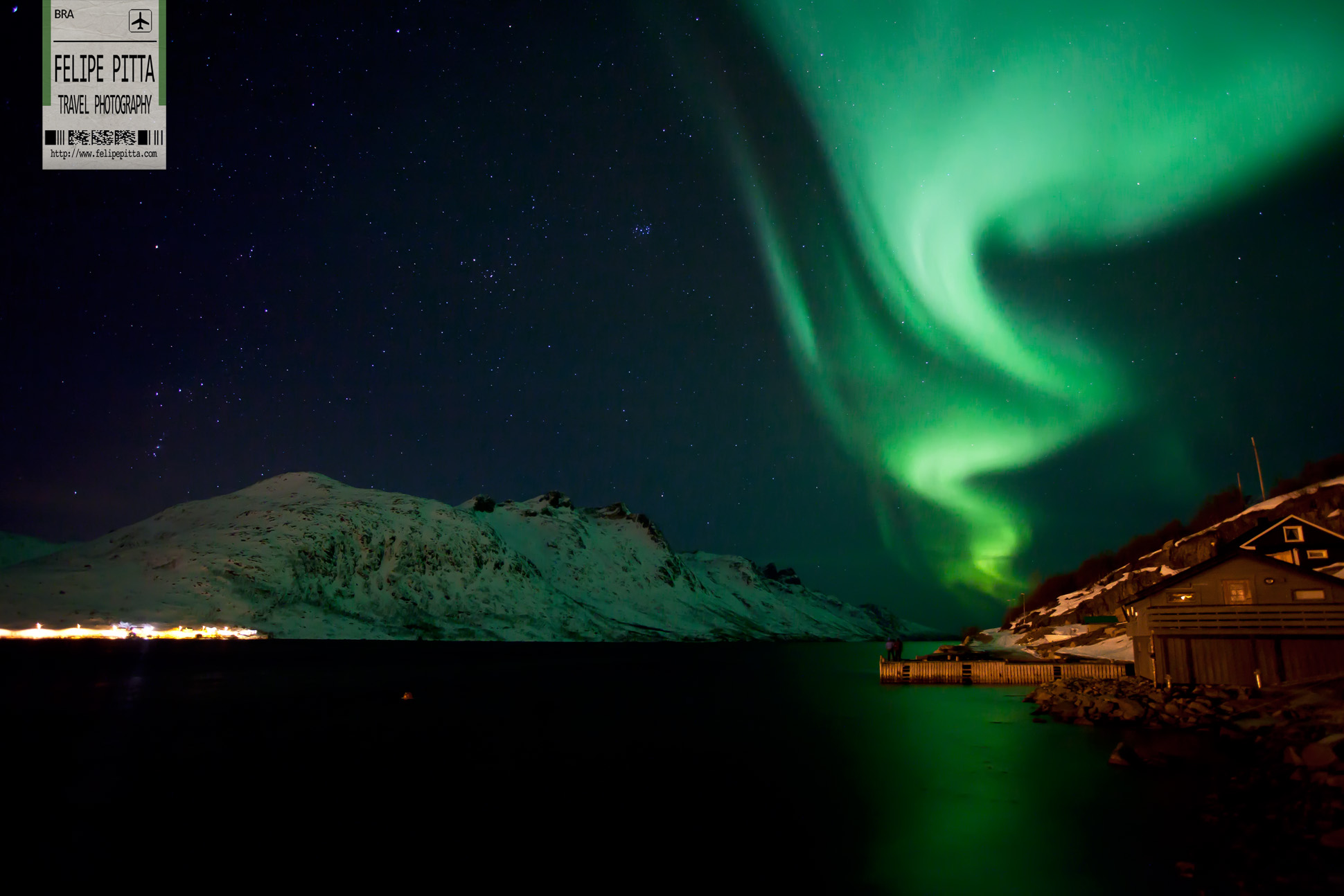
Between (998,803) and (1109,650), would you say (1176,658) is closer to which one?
(998,803)

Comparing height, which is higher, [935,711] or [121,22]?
[121,22]

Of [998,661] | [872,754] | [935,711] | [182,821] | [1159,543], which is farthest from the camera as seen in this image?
[1159,543]

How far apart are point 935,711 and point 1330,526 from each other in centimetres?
6121

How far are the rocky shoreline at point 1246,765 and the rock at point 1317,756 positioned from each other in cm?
3

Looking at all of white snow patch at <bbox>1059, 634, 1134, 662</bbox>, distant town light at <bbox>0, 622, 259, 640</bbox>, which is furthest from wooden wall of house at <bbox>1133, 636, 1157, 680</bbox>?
distant town light at <bbox>0, 622, 259, 640</bbox>

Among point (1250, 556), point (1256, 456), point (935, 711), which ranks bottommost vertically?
point (935, 711)

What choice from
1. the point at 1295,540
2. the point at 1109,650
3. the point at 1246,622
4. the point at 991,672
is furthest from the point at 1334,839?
the point at 1109,650

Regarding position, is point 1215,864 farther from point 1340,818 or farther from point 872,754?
point 872,754

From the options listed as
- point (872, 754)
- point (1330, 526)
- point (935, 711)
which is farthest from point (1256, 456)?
point (872, 754)

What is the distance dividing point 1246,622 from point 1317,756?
70.2 feet

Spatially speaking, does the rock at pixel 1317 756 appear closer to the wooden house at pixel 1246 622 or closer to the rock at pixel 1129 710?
the rock at pixel 1129 710

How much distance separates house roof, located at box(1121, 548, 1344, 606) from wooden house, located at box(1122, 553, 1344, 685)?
48 mm

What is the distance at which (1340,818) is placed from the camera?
51.7ft

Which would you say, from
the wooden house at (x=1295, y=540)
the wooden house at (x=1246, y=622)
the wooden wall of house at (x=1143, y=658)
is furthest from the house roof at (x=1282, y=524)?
the wooden house at (x=1246, y=622)
